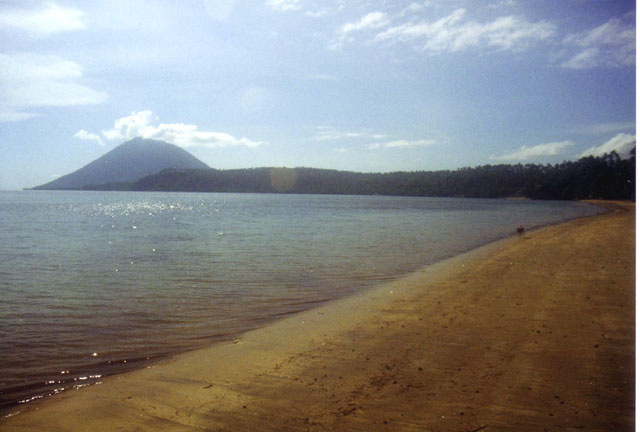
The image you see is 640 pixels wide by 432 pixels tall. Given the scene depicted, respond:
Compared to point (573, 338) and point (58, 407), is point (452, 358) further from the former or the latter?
point (58, 407)

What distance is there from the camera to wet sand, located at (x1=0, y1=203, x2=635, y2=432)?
4.43 metres

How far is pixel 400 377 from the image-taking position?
5453 mm

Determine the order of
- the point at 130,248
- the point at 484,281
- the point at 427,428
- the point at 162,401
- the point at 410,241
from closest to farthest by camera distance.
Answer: the point at 427,428
the point at 162,401
the point at 484,281
the point at 130,248
the point at 410,241

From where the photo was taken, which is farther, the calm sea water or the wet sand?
the calm sea water

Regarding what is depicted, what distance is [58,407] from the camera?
507 cm

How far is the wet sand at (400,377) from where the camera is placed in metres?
4.43

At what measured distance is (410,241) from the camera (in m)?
24.7

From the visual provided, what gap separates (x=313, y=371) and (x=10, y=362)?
4720 millimetres

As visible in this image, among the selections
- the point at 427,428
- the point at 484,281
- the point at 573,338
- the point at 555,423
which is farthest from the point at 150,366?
the point at 484,281

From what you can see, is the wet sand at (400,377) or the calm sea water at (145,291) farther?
the calm sea water at (145,291)

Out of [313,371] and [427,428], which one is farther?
[313,371]

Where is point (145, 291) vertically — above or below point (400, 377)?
below

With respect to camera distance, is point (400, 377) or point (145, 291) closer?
point (400, 377)

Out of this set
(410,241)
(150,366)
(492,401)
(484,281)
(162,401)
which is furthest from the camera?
(410,241)
